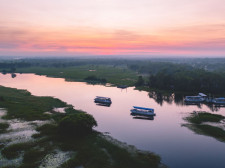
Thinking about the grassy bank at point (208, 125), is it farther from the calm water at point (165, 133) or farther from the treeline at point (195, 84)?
the treeline at point (195, 84)

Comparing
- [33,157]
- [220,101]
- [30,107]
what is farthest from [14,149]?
[220,101]

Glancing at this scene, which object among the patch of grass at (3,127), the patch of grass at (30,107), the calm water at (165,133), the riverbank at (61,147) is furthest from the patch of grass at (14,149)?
the calm water at (165,133)

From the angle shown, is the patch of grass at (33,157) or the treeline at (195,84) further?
the treeline at (195,84)

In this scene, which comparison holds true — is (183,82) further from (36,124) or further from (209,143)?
(36,124)

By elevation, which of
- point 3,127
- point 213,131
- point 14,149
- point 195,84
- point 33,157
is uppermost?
point 195,84

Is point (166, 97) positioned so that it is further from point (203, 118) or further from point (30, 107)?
point (30, 107)

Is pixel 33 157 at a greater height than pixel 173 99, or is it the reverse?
pixel 173 99

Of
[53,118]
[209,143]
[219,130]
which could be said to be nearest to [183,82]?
[219,130]
